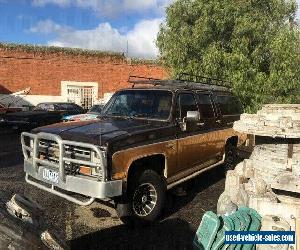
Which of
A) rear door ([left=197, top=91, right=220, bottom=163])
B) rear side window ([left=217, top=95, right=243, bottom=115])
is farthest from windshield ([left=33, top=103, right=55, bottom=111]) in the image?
rear door ([left=197, top=91, right=220, bottom=163])

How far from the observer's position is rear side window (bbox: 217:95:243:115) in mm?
8078

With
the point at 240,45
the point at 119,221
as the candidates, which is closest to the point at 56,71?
the point at 240,45

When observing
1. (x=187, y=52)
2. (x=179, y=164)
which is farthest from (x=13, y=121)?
(x=179, y=164)

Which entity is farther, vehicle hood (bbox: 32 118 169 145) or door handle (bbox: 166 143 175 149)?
door handle (bbox: 166 143 175 149)

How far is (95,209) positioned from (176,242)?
72.1 inches

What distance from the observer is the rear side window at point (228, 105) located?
808cm

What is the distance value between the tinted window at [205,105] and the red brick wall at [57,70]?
16.9 meters

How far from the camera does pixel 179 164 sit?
625 cm

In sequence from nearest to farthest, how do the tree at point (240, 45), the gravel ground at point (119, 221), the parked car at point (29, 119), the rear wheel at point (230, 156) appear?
the gravel ground at point (119, 221)
the rear wheel at point (230, 156)
the tree at point (240, 45)
the parked car at point (29, 119)

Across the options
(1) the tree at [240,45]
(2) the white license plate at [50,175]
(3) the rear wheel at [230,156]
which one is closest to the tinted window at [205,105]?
(3) the rear wheel at [230,156]

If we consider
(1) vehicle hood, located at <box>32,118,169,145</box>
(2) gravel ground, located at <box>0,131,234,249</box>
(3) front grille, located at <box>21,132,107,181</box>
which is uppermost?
(1) vehicle hood, located at <box>32,118,169,145</box>

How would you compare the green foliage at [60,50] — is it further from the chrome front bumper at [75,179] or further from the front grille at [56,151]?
the front grille at [56,151]

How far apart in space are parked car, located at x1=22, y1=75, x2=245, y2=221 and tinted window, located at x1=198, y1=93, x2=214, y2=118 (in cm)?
2

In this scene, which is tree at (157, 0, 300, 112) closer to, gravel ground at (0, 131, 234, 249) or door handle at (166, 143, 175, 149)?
gravel ground at (0, 131, 234, 249)
